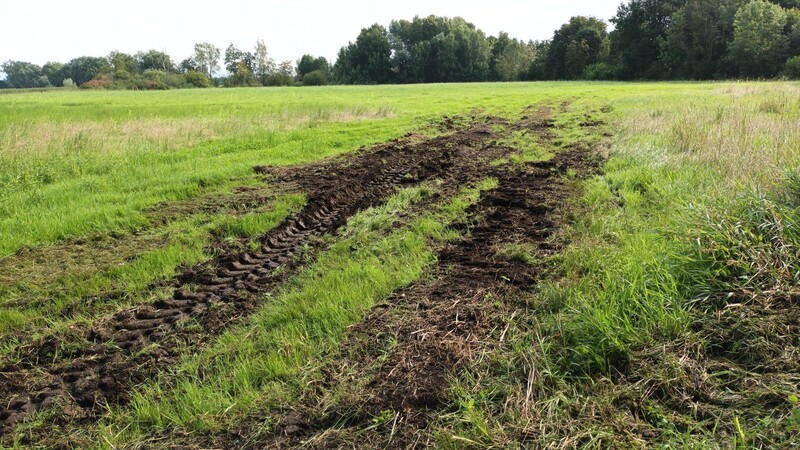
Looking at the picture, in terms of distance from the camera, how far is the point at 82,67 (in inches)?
5551

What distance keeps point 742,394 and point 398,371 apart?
6.73 feet

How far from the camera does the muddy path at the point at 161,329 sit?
327 centimetres

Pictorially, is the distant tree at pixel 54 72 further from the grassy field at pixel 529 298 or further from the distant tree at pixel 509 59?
the grassy field at pixel 529 298

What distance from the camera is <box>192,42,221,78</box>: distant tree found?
463ft

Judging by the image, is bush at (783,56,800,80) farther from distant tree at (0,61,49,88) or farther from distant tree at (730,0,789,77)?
distant tree at (0,61,49,88)

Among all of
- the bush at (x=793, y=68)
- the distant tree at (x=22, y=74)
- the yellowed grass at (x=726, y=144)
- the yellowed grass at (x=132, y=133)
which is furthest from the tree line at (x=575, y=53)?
the yellowed grass at (x=132, y=133)

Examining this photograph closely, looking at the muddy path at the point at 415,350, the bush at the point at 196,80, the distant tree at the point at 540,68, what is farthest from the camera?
the bush at the point at 196,80

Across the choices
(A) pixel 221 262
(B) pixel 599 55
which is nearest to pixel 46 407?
(A) pixel 221 262

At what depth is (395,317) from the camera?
12.5 feet

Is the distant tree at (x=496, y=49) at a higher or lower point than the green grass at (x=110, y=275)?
higher

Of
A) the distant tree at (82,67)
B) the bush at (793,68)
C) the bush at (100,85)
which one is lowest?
the bush at (793,68)

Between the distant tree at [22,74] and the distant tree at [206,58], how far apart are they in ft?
199

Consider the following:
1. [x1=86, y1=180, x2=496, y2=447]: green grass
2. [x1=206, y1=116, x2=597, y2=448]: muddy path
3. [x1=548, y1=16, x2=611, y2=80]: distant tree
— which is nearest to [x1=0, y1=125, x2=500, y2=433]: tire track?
[x1=86, y1=180, x2=496, y2=447]: green grass

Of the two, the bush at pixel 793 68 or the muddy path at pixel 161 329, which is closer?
the muddy path at pixel 161 329
